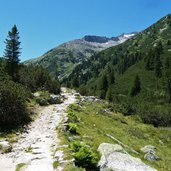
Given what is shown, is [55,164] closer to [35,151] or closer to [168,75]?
[35,151]

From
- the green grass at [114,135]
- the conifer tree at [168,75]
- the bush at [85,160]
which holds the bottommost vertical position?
the green grass at [114,135]

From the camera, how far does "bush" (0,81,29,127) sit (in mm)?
27453

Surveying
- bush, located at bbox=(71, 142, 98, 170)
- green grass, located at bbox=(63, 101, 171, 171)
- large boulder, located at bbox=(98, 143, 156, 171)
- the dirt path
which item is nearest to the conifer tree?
green grass, located at bbox=(63, 101, 171, 171)

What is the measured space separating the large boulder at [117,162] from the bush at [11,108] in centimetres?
1373

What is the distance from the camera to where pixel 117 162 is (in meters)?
14.8

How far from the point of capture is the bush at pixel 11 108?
90.1 ft

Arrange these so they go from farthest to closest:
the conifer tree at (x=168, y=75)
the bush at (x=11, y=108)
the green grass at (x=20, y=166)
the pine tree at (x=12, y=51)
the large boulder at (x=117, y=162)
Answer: the conifer tree at (x=168, y=75), the pine tree at (x=12, y=51), the bush at (x=11, y=108), the green grass at (x=20, y=166), the large boulder at (x=117, y=162)

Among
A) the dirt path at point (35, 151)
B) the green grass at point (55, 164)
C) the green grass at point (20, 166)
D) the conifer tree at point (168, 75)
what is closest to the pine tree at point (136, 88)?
the conifer tree at point (168, 75)

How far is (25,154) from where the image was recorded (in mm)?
18344

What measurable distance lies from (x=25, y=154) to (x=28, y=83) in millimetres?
46395

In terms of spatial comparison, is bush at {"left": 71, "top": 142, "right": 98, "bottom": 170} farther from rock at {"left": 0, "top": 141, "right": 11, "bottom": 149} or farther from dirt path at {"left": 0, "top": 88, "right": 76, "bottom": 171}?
rock at {"left": 0, "top": 141, "right": 11, "bottom": 149}

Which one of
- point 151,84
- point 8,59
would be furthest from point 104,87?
point 8,59

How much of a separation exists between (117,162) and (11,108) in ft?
55.5

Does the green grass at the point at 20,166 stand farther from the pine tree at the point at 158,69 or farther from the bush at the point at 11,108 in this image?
the pine tree at the point at 158,69
